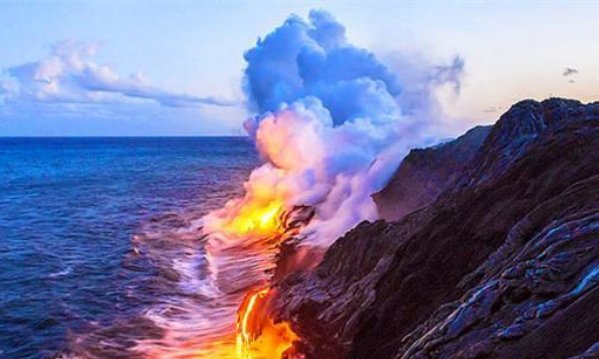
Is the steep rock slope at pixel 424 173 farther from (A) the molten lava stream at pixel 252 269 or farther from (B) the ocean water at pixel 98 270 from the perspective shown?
(B) the ocean water at pixel 98 270

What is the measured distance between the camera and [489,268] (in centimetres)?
1043

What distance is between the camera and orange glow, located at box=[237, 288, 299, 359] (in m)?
16.4

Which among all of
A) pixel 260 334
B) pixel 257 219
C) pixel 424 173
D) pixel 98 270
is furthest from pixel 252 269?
pixel 260 334

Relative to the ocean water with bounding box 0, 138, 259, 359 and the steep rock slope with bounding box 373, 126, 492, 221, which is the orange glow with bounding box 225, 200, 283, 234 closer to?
the ocean water with bounding box 0, 138, 259, 359

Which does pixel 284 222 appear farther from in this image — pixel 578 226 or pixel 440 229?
pixel 578 226

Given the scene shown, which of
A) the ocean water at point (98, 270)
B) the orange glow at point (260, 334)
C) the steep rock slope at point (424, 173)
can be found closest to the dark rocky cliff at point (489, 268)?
the orange glow at point (260, 334)

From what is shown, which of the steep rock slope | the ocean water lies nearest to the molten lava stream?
the ocean water

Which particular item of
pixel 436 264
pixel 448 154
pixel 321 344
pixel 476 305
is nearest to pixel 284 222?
pixel 448 154

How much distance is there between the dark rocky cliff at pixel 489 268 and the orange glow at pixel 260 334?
62cm

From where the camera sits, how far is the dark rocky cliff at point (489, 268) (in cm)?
802

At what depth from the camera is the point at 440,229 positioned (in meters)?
13.5

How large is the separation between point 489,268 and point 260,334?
29.5 ft

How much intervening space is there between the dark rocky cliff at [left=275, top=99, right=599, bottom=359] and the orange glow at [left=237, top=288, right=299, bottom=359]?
24.5 inches

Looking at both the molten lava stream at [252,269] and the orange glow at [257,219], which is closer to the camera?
the molten lava stream at [252,269]
